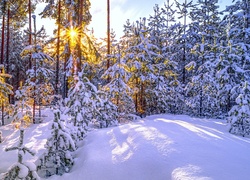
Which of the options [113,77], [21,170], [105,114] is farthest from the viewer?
[113,77]

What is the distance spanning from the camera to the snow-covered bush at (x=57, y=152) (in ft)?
20.0

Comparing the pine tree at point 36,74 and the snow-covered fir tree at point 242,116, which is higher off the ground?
the pine tree at point 36,74

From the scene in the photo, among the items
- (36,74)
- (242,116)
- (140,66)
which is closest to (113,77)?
(140,66)

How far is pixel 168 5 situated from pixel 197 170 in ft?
88.7

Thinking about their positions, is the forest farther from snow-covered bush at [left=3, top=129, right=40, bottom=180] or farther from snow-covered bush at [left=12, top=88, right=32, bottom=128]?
snow-covered bush at [left=3, top=129, right=40, bottom=180]

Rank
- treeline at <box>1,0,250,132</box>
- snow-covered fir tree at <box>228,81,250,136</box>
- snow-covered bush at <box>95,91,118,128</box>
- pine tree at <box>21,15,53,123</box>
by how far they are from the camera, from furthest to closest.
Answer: pine tree at <box>21,15,53,123</box>, treeline at <box>1,0,250,132</box>, snow-covered bush at <box>95,91,118,128</box>, snow-covered fir tree at <box>228,81,250,136</box>

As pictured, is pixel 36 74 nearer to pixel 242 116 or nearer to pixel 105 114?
pixel 105 114

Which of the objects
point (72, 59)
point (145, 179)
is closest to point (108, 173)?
point (145, 179)

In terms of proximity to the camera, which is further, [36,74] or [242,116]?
[36,74]

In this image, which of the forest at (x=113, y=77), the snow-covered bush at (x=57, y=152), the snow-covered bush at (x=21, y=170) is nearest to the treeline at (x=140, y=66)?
the forest at (x=113, y=77)

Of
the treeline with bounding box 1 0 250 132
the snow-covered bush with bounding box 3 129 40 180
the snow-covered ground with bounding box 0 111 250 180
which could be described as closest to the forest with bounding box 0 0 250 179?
the treeline with bounding box 1 0 250 132

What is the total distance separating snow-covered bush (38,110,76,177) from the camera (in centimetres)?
608

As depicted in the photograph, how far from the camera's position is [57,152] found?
630 cm

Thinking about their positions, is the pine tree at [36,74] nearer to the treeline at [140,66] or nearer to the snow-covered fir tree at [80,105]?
the treeline at [140,66]
